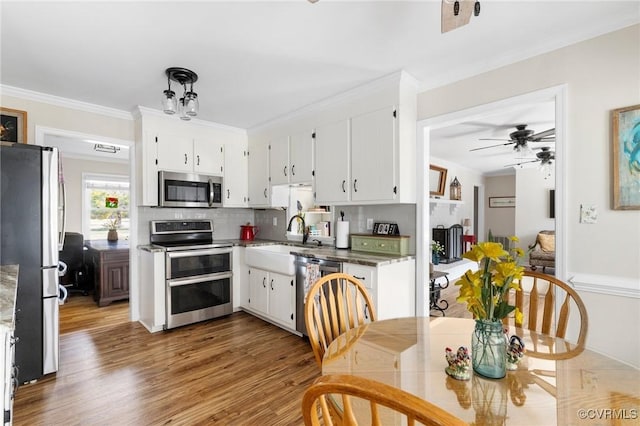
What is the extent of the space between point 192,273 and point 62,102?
2.19 m

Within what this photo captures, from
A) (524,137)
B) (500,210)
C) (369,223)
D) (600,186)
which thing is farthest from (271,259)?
(500,210)

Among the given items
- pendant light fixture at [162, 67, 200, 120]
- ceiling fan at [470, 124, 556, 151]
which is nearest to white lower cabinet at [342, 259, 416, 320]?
pendant light fixture at [162, 67, 200, 120]

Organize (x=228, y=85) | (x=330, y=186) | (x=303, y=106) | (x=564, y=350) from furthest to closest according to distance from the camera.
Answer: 1. (x=303, y=106)
2. (x=330, y=186)
3. (x=228, y=85)
4. (x=564, y=350)

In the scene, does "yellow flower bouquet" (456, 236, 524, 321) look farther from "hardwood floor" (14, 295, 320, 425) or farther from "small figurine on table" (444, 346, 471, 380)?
"hardwood floor" (14, 295, 320, 425)

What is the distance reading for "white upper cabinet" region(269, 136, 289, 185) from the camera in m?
3.68

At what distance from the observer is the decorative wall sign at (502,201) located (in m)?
8.20

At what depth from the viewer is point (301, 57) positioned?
231 cm

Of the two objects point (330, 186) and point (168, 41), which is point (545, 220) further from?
point (168, 41)

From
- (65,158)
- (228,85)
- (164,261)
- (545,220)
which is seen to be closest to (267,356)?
(164,261)

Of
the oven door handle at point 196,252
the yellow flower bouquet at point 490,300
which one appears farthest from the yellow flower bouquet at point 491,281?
the oven door handle at point 196,252

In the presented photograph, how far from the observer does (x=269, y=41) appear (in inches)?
82.3

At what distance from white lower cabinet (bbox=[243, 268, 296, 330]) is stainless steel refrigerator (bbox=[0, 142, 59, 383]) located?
5.90ft

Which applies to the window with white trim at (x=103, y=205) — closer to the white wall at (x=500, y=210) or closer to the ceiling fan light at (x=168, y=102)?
the ceiling fan light at (x=168, y=102)

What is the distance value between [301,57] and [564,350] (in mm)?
2320
